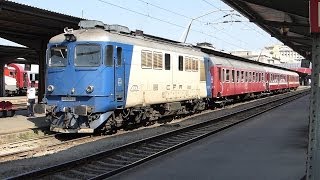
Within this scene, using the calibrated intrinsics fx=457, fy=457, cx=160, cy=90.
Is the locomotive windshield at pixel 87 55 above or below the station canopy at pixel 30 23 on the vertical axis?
below

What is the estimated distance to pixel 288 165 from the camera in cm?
943

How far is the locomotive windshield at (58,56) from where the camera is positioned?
14.9m

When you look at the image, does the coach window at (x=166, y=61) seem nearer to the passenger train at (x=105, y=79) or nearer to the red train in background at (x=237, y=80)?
the passenger train at (x=105, y=79)

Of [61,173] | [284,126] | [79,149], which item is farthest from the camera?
[284,126]

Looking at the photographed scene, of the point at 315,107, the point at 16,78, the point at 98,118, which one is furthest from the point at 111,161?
the point at 16,78

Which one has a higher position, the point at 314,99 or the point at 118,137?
the point at 314,99

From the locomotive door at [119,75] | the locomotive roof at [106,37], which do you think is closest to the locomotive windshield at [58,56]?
the locomotive roof at [106,37]

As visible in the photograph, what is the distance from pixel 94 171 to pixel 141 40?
7.97 meters

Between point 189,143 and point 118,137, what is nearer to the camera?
point 189,143

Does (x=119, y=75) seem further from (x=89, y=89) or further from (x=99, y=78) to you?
(x=89, y=89)

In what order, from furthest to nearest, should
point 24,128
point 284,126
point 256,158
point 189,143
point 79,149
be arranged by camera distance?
point 284,126 → point 24,128 → point 189,143 → point 79,149 → point 256,158

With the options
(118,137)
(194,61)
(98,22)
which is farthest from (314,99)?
(194,61)

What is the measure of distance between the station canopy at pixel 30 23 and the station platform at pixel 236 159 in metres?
7.55

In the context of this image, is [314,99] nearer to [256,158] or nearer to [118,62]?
[256,158]
